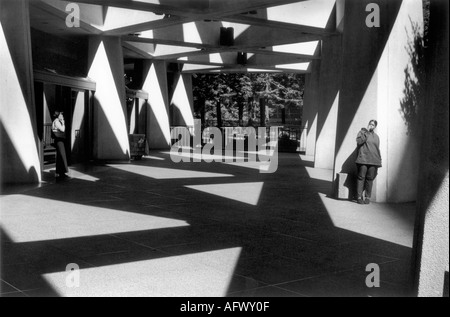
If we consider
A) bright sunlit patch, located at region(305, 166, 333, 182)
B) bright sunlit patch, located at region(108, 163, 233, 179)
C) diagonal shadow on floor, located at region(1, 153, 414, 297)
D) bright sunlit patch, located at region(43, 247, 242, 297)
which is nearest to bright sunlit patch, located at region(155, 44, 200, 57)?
bright sunlit patch, located at region(108, 163, 233, 179)

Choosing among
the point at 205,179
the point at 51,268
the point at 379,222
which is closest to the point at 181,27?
the point at 205,179

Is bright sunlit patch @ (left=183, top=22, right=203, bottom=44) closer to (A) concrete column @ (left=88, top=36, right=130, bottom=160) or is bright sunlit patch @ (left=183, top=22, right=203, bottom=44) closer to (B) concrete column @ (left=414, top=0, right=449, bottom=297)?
(A) concrete column @ (left=88, top=36, right=130, bottom=160)

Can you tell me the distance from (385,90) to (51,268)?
29.6 feet

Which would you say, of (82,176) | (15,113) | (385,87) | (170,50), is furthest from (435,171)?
(170,50)

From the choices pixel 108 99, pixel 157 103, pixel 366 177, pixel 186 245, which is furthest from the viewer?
pixel 157 103

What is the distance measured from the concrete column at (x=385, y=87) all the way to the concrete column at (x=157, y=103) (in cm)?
1773

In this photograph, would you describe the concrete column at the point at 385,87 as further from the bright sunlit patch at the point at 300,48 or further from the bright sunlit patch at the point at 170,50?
the bright sunlit patch at the point at 170,50

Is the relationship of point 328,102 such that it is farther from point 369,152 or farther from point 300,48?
point 369,152

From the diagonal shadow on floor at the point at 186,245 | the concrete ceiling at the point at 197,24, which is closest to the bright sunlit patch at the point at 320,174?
the diagonal shadow on floor at the point at 186,245

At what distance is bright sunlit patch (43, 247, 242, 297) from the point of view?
5.40 m

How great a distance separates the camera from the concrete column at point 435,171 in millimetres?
4348

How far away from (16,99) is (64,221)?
573 centimetres

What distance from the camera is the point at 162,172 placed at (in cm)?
1791

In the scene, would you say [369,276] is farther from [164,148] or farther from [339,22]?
[164,148]
